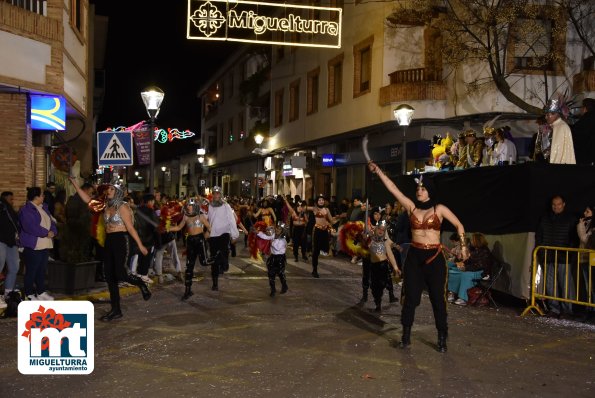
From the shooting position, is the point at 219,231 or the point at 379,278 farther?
the point at 219,231

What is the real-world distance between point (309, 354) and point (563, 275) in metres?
5.18

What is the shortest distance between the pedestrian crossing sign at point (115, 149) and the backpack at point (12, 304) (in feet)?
14.4

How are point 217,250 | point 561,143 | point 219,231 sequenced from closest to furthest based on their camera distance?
point 561,143, point 217,250, point 219,231

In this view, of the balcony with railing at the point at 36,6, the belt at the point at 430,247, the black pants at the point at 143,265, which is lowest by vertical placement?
the black pants at the point at 143,265

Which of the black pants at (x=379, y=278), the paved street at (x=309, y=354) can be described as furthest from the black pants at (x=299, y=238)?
the black pants at (x=379, y=278)

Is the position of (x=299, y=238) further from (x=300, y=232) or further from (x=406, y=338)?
(x=406, y=338)

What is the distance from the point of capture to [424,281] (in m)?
8.04

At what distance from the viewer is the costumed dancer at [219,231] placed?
12547mm

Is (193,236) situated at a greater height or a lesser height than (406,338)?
greater

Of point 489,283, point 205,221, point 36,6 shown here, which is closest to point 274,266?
point 205,221

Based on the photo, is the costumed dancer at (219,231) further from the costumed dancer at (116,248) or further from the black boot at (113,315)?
the black boot at (113,315)

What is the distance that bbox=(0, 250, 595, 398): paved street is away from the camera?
20.2 feet

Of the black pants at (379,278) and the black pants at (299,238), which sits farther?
the black pants at (299,238)

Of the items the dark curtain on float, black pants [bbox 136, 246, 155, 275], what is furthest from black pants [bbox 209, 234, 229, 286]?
the dark curtain on float
